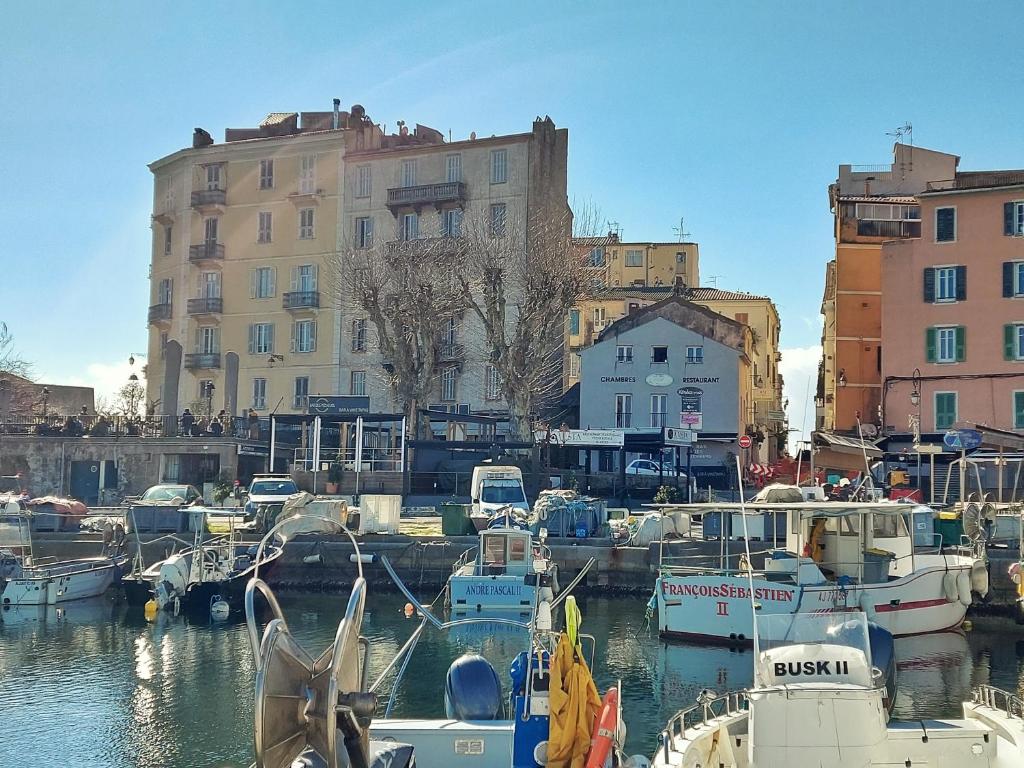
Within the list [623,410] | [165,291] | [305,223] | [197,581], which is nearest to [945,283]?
[623,410]

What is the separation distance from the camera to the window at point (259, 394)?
203 ft

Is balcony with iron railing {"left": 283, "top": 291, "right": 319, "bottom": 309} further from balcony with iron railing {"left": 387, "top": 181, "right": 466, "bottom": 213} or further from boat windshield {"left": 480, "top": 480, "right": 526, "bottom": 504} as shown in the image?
boat windshield {"left": 480, "top": 480, "right": 526, "bottom": 504}

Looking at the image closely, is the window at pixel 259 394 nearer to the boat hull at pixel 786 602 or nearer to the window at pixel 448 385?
the window at pixel 448 385

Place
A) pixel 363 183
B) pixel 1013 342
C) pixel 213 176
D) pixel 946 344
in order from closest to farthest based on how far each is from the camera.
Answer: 1. pixel 1013 342
2. pixel 946 344
3. pixel 363 183
4. pixel 213 176

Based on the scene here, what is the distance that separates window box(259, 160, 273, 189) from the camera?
63.2m

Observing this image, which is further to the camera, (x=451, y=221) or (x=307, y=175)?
(x=307, y=175)

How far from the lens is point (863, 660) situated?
425 inches

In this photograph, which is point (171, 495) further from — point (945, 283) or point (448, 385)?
point (945, 283)

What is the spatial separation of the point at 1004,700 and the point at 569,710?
16.8 feet

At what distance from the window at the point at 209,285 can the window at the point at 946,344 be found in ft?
128

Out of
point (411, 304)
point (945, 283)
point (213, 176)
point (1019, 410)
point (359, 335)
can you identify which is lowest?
point (1019, 410)

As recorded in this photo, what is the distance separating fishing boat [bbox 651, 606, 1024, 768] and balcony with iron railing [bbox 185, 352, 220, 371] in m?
53.7

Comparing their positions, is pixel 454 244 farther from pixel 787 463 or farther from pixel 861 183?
pixel 861 183

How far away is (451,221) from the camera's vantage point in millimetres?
57781
